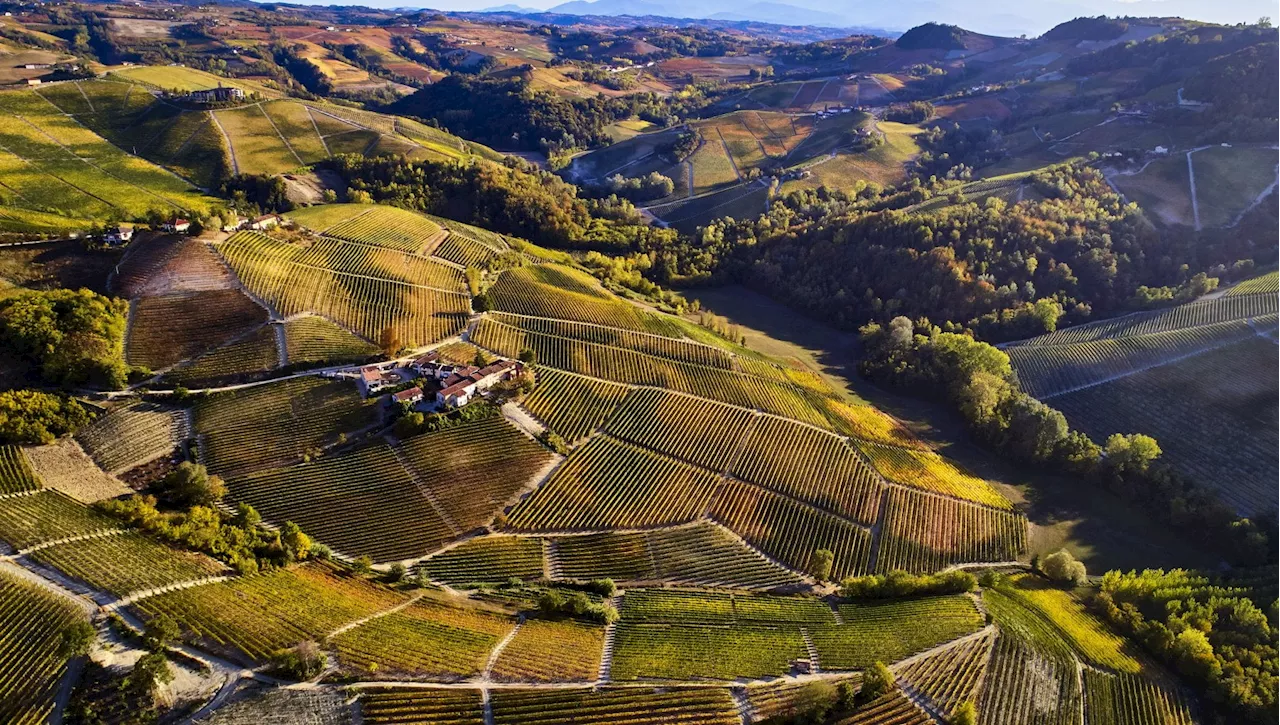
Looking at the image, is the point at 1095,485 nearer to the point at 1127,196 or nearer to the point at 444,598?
the point at 444,598

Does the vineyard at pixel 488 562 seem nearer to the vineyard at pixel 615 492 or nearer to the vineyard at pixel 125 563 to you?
the vineyard at pixel 615 492

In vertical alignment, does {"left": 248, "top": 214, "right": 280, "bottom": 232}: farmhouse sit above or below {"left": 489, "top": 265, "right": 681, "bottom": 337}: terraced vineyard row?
above

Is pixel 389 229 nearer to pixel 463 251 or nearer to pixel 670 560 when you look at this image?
pixel 463 251

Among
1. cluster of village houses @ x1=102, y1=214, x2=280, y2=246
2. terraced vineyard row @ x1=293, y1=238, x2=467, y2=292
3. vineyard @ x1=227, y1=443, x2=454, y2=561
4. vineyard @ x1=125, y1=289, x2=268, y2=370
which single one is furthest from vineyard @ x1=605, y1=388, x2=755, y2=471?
cluster of village houses @ x1=102, y1=214, x2=280, y2=246

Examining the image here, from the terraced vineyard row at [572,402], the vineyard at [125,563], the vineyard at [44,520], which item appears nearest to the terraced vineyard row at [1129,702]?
the terraced vineyard row at [572,402]

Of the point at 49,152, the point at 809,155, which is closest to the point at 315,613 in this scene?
the point at 49,152

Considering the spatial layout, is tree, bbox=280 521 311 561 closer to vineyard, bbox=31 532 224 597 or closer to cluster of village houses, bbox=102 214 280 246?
vineyard, bbox=31 532 224 597

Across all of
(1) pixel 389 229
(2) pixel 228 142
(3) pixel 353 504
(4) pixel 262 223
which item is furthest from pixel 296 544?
(2) pixel 228 142

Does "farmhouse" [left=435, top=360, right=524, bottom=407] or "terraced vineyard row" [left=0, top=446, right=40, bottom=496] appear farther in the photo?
"farmhouse" [left=435, top=360, right=524, bottom=407]
